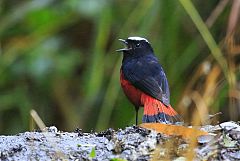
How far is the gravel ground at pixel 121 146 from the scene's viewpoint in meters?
3.38

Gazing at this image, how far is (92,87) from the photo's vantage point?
606cm

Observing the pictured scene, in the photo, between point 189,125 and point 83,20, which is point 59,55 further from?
point 189,125

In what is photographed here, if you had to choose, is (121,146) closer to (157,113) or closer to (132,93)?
(157,113)

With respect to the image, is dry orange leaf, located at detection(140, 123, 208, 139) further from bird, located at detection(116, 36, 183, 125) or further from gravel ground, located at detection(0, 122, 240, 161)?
bird, located at detection(116, 36, 183, 125)

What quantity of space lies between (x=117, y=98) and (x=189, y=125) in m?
2.43

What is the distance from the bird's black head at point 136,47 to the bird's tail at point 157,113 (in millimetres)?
798

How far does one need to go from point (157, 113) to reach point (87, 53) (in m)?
2.13

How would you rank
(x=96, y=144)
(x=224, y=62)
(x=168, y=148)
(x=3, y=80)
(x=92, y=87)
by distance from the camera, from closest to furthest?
(x=168, y=148)
(x=96, y=144)
(x=224, y=62)
(x=92, y=87)
(x=3, y=80)

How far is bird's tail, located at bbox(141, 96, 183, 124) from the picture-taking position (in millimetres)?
4552

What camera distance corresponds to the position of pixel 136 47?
5.76 m

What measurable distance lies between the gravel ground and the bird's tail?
0.84 m

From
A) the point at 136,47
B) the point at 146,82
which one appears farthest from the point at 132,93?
the point at 136,47

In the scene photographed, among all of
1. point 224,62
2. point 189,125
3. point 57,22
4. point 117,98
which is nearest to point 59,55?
point 57,22

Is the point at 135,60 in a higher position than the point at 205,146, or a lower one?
higher
